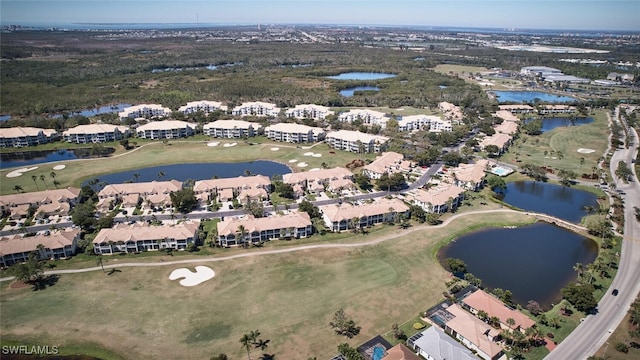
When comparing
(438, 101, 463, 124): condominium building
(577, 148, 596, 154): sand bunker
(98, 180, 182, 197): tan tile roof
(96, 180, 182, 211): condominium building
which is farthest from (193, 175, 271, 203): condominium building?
(577, 148, 596, 154): sand bunker

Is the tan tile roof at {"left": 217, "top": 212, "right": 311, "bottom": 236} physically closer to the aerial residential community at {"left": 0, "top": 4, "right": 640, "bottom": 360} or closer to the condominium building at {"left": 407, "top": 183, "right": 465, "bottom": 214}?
the aerial residential community at {"left": 0, "top": 4, "right": 640, "bottom": 360}

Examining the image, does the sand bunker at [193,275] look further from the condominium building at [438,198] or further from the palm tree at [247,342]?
the condominium building at [438,198]

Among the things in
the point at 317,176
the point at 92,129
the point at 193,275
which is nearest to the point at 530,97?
the point at 317,176

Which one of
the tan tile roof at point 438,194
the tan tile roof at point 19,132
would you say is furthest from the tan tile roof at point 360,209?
the tan tile roof at point 19,132

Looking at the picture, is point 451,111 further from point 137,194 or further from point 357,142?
point 137,194

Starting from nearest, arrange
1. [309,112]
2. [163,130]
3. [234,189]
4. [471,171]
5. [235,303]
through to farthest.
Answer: [235,303] < [234,189] < [471,171] < [163,130] < [309,112]

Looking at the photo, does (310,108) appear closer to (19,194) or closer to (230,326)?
(19,194)

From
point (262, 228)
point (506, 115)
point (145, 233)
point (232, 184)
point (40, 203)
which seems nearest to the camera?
point (145, 233)
